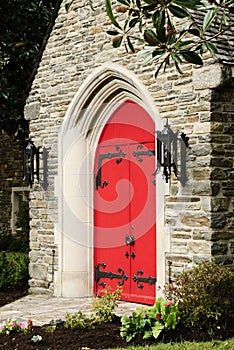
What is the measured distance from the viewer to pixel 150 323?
23.2 ft

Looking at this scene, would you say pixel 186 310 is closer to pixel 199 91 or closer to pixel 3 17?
pixel 199 91

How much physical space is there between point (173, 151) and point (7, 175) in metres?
10.5

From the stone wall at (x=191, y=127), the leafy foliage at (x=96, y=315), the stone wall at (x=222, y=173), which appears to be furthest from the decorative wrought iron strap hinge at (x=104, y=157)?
the leafy foliage at (x=96, y=315)

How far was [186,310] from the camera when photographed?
23.8 feet

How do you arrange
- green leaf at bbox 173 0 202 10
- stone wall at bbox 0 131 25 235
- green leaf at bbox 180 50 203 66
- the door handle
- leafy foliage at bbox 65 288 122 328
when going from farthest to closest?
stone wall at bbox 0 131 25 235, the door handle, leafy foliage at bbox 65 288 122 328, green leaf at bbox 180 50 203 66, green leaf at bbox 173 0 202 10

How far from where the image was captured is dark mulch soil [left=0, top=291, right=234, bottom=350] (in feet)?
22.2

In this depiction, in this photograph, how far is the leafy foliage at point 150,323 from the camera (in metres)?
7.00

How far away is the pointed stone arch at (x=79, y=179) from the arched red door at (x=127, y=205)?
126 mm

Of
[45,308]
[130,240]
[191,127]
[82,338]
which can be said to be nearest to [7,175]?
[130,240]

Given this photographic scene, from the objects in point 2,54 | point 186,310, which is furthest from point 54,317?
point 2,54

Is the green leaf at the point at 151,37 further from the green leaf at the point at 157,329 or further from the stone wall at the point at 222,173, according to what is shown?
the stone wall at the point at 222,173

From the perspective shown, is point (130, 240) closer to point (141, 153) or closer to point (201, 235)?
point (141, 153)

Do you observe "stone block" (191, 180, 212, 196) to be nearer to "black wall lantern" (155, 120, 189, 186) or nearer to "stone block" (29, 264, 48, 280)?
"black wall lantern" (155, 120, 189, 186)

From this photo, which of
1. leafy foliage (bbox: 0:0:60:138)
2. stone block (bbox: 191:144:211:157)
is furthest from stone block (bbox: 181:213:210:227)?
leafy foliage (bbox: 0:0:60:138)
